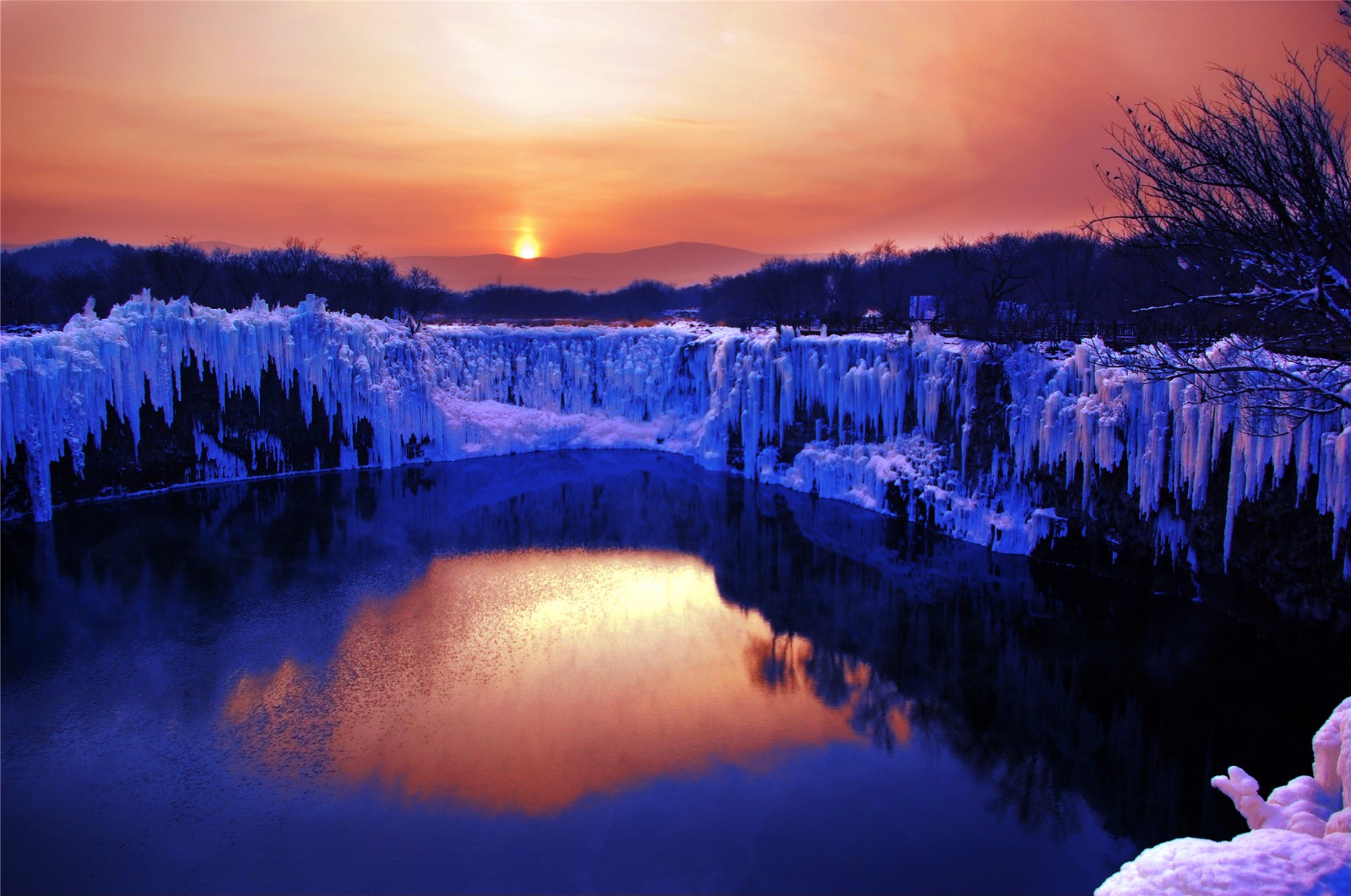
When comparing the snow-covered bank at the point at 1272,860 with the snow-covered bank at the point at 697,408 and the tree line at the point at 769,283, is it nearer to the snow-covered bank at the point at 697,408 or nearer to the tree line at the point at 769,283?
the snow-covered bank at the point at 697,408

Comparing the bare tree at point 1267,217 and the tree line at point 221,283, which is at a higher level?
the tree line at point 221,283

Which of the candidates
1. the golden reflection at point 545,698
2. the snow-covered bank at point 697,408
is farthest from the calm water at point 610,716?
the snow-covered bank at point 697,408

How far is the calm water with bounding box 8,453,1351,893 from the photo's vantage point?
7672mm

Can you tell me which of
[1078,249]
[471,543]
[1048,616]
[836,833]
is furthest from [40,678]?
[1078,249]

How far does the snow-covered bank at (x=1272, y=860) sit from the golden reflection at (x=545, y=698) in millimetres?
6310

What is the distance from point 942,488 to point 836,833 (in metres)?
13.5

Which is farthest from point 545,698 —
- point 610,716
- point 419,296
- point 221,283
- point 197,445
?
point 221,283

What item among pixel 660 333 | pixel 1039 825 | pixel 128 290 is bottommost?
pixel 1039 825

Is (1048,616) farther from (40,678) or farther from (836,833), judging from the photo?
(40,678)

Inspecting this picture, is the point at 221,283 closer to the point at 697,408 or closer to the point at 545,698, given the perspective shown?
the point at 697,408

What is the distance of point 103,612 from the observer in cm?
1409

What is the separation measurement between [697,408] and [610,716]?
23510 millimetres

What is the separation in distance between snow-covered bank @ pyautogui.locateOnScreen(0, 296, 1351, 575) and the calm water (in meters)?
2.43

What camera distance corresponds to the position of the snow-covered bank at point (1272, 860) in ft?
9.55
